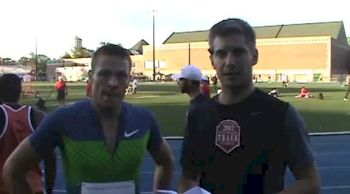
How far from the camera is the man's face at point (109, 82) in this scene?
261cm

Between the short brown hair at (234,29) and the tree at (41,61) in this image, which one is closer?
the short brown hair at (234,29)

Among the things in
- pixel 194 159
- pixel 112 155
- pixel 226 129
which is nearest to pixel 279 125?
pixel 226 129

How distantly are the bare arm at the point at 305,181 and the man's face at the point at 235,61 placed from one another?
1.34 feet

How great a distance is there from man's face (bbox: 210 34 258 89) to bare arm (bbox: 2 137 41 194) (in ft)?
3.22

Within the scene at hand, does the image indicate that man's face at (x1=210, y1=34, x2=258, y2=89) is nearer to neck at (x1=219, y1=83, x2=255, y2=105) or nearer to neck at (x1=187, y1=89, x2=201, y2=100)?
neck at (x1=219, y1=83, x2=255, y2=105)

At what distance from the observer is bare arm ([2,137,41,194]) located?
2.69 m

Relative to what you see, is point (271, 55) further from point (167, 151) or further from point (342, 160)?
point (167, 151)

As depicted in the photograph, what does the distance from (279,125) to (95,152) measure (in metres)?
0.86

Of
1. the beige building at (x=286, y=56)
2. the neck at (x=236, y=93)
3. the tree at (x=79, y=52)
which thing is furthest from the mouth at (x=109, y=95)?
the tree at (x=79, y=52)

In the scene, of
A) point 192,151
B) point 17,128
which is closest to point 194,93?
point 17,128

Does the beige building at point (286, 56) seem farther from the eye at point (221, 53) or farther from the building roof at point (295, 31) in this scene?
the eye at point (221, 53)

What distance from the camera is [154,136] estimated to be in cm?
289

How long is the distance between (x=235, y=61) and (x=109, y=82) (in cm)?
61

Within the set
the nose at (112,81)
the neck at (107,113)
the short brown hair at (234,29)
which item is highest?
the short brown hair at (234,29)
